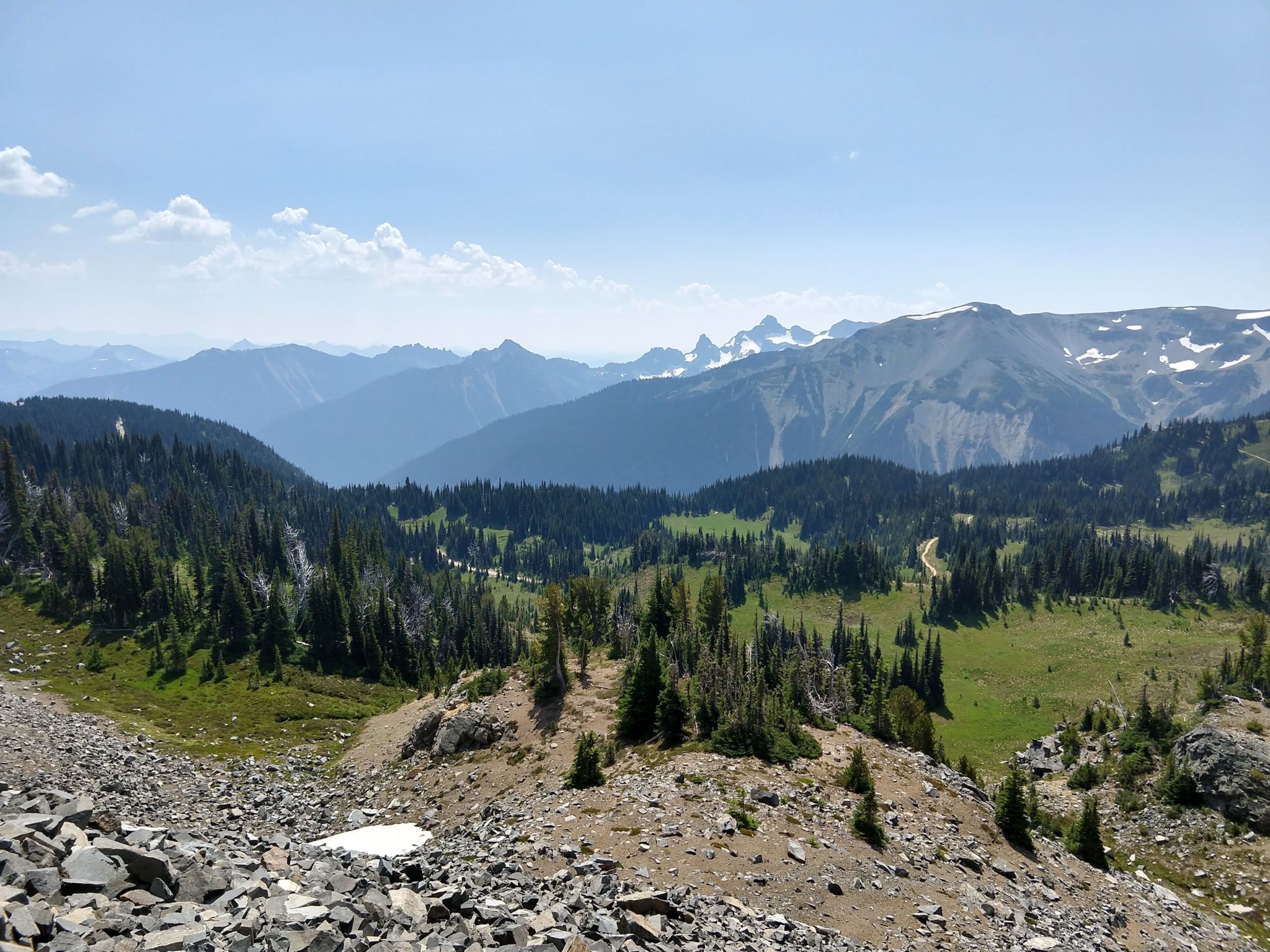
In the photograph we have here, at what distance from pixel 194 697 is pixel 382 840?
63237 millimetres

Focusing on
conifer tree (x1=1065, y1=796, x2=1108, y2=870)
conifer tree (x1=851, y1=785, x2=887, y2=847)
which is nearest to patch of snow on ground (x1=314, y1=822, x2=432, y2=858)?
conifer tree (x1=851, y1=785, x2=887, y2=847)

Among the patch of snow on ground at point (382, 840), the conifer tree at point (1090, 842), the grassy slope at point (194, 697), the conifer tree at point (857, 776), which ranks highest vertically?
the conifer tree at point (857, 776)

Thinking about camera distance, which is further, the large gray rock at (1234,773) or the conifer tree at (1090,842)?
the large gray rock at (1234,773)

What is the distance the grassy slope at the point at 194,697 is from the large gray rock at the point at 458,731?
1836 cm

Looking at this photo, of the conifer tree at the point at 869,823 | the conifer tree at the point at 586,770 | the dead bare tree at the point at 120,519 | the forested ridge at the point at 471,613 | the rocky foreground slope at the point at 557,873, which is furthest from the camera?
the dead bare tree at the point at 120,519

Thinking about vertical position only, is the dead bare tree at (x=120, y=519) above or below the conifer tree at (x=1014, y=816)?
above

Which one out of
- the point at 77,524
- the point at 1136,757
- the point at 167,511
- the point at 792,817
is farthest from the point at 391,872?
the point at 167,511

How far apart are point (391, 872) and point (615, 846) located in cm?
1148

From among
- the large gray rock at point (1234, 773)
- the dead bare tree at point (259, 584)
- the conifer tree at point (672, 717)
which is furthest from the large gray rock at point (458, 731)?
the large gray rock at point (1234, 773)

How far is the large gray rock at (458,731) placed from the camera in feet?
197

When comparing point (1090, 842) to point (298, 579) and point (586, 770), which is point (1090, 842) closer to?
point (586, 770)

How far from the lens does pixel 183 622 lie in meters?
111

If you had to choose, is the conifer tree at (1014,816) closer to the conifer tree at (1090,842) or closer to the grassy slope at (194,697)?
the conifer tree at (1090,842)

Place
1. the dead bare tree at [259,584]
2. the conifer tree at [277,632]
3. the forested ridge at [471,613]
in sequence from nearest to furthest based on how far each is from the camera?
the forested ridge at [471,613], the conifer tree at [277,632], the dead bare tree at [259,584]
